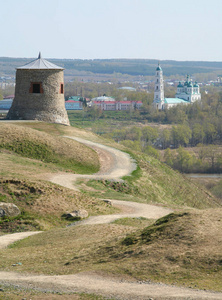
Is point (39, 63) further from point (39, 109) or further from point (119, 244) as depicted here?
point (119, 244)

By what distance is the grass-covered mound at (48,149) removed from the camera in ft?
108

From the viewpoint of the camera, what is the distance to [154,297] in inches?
436

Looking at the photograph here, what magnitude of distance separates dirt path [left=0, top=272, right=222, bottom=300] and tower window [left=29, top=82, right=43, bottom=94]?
29.6 metres

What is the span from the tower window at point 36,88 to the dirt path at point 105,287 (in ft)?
97.1

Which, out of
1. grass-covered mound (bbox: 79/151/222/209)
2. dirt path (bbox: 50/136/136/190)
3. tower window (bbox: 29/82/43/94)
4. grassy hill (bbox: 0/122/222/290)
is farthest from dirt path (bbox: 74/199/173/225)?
tower window (bbox: 29/82/43/94)

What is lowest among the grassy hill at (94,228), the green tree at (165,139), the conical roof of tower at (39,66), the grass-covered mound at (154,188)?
the green tree at (165,139)

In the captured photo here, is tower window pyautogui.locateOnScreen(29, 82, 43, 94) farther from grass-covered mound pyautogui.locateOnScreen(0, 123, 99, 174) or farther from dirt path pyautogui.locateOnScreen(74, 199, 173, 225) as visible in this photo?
dirt path pyautogui.locateOnScreen(74, 199, 173, 225)

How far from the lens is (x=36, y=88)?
42.0 meters

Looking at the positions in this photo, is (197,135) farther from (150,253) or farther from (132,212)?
(150,253)

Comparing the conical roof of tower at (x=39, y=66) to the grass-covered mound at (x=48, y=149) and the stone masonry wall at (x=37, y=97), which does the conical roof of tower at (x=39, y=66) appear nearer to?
the stone masonry wall at (x=37, y=97)

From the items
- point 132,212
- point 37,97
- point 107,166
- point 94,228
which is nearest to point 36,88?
point 37,97

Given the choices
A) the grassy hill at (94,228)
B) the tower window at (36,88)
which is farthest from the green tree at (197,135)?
the grassy hill at (94,228)

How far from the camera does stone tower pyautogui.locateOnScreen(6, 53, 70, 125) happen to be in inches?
1649

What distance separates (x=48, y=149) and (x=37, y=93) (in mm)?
9169
